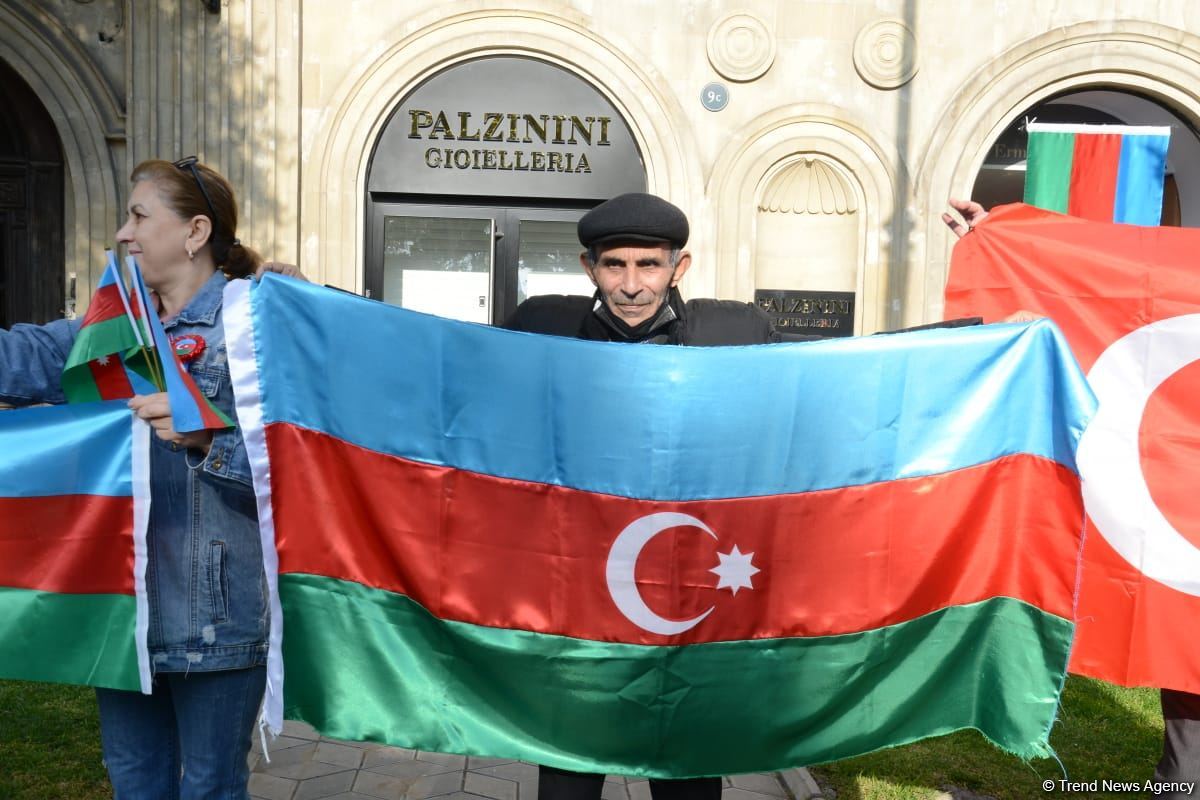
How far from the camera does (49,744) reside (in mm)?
4457

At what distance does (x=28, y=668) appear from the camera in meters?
2.57

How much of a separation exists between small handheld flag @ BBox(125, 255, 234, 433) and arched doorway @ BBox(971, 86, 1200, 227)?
363 inches

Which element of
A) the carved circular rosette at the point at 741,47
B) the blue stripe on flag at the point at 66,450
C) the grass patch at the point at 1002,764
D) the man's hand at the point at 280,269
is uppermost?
the carved circular rosette at the point at 741,47

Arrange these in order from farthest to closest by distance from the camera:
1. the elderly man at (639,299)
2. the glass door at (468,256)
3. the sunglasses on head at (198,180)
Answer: the glass door at (468,256) < the elderly man at (639,299) < the sunglasses on head at (198,180)

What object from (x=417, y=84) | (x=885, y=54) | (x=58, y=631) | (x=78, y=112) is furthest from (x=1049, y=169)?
(x=78, y=112)

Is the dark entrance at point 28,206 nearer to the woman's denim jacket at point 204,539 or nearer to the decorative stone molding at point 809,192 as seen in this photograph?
the decorative stone molding at point 809,192

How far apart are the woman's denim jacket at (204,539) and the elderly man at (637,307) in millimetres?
903

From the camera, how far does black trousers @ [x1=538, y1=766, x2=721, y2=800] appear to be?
276cm

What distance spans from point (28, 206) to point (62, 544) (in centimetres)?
857

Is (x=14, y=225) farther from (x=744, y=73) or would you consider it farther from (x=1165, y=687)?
(x=1165, y=687)

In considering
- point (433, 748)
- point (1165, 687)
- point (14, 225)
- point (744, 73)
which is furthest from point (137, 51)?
point (1165, 687)

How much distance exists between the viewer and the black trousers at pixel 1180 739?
3.20 m

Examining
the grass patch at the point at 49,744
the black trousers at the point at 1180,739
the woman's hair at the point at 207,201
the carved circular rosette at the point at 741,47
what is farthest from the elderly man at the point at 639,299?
the carved circular rosette at the point at 741,47

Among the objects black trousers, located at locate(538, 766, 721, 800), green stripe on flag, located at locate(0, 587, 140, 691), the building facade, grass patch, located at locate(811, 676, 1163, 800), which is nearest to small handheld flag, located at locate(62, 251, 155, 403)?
green stripe on flag, located at locate(0, 587, 140, 691)
